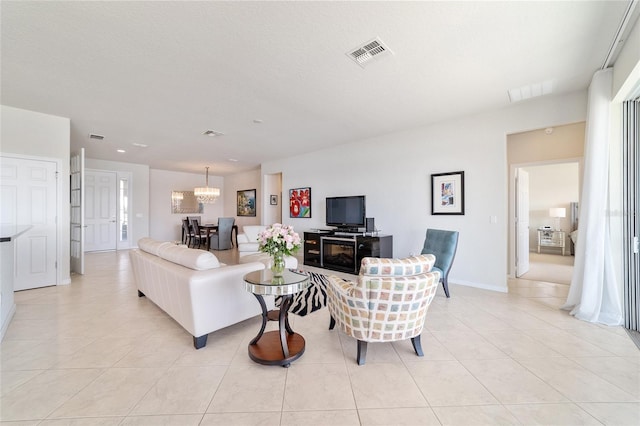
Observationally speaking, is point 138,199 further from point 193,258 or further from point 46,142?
point 193,258

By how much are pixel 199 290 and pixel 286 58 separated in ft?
7.69

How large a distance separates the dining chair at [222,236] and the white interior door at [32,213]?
4025 millimetres

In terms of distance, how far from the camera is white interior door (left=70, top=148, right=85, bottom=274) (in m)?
4.85

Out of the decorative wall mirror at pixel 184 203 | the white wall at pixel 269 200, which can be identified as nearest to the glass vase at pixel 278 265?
the white wall at pixel 269 200

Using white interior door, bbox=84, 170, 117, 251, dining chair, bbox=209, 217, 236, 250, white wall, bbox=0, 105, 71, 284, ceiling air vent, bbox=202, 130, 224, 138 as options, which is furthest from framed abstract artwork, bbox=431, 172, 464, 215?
white interior door, bbox=84, 170, 117, 251

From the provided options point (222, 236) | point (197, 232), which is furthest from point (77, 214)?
point (222, 236)

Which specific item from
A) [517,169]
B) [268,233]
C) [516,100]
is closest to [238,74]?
[268,233]

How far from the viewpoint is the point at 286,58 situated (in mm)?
2562

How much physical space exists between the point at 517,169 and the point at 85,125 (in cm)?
785

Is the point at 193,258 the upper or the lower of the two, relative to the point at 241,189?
lower

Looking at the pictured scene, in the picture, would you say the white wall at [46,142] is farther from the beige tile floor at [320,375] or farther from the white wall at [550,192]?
the white wall at [550,192]

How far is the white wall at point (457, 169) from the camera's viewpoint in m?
3.83

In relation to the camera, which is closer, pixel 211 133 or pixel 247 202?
pixel 211 133

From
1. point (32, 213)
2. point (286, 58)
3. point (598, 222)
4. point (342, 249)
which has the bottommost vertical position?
point (342, 249)
